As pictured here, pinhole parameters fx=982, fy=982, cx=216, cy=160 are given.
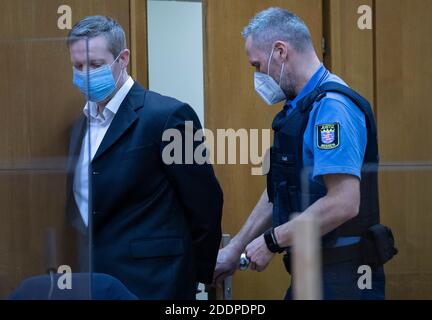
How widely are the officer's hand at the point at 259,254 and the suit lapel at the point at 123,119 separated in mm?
705

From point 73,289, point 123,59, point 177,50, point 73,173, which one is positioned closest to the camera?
point 73,289

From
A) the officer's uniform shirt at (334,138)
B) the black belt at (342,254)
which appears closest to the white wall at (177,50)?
the officer's uniform shirt at (334,138)

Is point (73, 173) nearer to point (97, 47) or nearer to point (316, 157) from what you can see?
point (97, 47)

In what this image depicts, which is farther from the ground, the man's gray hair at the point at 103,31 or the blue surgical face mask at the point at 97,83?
the man's gray hair at the point at 103,31

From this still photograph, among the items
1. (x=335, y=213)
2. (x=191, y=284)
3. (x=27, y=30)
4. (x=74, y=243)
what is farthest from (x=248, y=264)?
(x=27, y=30)

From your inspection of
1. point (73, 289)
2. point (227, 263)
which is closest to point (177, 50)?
point (227, 263)

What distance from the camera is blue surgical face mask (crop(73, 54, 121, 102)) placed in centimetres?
360

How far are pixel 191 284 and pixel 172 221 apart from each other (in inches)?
11.5

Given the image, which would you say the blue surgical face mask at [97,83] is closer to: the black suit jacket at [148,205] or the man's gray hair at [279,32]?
the black suit jacket at [148,205]

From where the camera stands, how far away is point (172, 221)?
400cm

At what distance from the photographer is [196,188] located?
404cm

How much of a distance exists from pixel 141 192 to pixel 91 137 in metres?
0.31

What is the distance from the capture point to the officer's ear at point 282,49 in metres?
4.05
